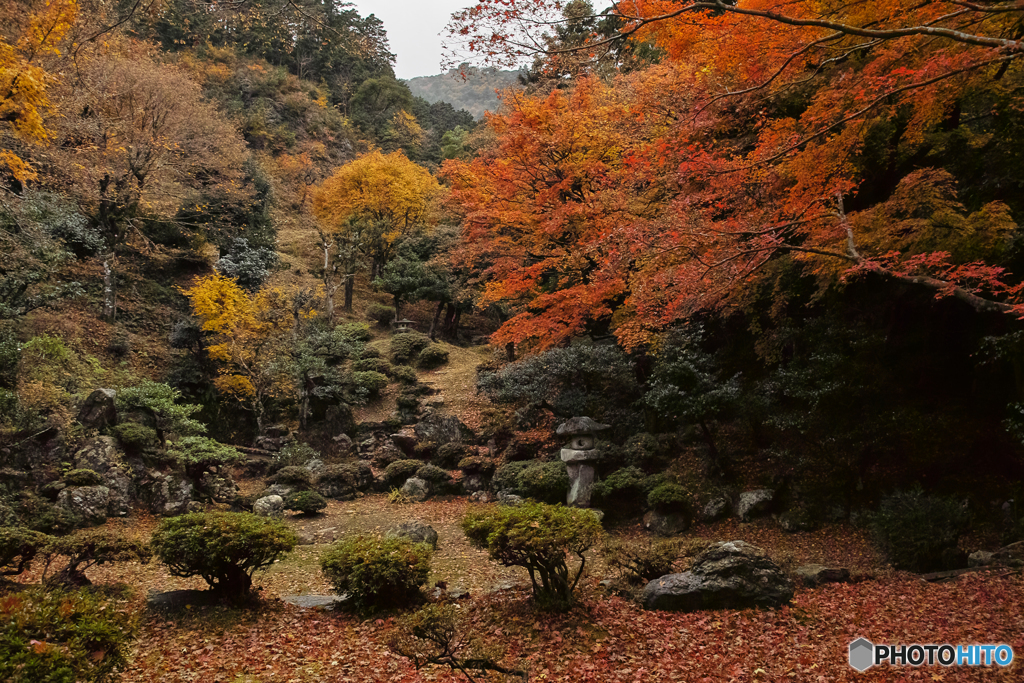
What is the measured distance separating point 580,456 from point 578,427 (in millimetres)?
573

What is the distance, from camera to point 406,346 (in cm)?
2002

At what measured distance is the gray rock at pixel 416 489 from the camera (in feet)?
42.9

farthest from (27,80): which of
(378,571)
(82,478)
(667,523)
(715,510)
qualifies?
(715,510)

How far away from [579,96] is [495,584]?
1153 cm

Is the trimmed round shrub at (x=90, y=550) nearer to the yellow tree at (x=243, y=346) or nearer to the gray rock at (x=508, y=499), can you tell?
the gray rock at (x=508, y=499)

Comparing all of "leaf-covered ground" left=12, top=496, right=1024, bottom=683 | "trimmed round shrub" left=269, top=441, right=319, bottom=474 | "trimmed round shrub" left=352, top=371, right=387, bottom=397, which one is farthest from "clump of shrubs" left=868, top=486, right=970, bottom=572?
"trimmed round shrub" left=352, top=371, right=387, bottom=397

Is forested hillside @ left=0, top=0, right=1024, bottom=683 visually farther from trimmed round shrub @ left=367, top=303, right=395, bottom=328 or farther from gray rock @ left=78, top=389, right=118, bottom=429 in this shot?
trimmed round shrub @ left=367, top=303, right=395, bottom=328

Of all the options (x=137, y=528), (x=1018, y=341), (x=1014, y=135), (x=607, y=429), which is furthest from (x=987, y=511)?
(x=137, y=528)

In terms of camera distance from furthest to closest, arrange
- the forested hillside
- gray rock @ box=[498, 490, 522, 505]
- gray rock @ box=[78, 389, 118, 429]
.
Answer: gray rock @ box=[498, 490, 522, 505] → gray rock @ box=[78, 389, 118, 429] → the forested hillside

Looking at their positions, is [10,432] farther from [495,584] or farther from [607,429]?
[607,429]

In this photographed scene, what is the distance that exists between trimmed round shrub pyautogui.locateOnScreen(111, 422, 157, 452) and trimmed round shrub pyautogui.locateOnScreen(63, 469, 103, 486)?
1.02 meters

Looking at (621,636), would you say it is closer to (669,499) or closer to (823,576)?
(823,576)

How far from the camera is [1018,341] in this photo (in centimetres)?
610

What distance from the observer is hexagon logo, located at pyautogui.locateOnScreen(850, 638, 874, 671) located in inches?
171
